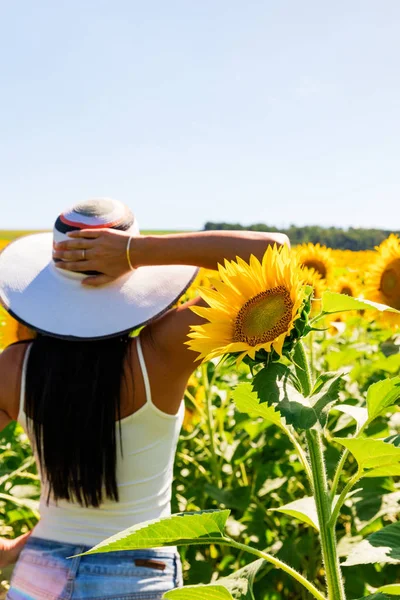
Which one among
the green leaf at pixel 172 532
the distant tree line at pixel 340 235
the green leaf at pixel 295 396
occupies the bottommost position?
the distant tree line at pixel 340 235

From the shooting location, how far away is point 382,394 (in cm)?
73

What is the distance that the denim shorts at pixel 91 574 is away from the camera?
131 centimetres

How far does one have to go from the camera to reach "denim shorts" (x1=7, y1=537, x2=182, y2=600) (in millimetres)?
1309

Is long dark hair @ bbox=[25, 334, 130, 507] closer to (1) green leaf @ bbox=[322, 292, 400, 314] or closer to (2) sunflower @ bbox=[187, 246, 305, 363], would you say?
(2) sunflower @ bbox=[187, 246, 305, 363]

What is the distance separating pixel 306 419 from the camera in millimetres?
654

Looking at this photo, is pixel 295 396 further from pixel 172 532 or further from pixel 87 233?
pixel 87 233

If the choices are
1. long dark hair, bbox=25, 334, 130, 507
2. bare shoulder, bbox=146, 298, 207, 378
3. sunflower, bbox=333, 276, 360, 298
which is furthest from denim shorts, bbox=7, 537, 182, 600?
sunflower, bbox=333, 276, 360, 298

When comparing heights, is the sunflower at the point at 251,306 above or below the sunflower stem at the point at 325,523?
above

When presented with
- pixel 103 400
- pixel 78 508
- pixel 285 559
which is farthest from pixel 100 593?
pixel 285 559

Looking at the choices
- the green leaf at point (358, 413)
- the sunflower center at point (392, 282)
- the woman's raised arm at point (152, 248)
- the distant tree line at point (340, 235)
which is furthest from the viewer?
the distant tree line at point (340, 235)

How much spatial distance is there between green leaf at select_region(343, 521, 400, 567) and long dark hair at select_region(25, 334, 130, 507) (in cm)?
66

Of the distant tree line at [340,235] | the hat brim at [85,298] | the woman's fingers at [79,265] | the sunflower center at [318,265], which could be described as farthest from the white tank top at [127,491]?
the distant tree line at [340,235]

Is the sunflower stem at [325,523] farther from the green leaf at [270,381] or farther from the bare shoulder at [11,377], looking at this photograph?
the bare shoulder at [11,377]

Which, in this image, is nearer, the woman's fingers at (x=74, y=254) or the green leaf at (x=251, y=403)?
the green leaf at (x=251, y=403)
